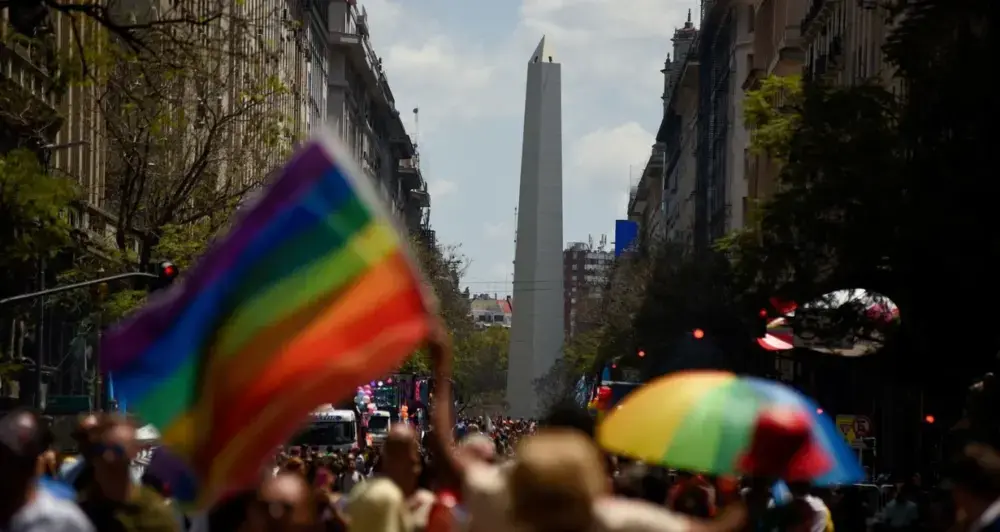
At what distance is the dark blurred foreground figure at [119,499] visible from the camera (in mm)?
8250

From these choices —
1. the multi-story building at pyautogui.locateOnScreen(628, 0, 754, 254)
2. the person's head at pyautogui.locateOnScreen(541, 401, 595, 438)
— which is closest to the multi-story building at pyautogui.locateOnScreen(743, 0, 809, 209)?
the multi-story building at pyautogui.locateOnScreen(628, 0, 754, 254)

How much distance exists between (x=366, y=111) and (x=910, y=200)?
103 m

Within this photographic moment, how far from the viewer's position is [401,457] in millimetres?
9055

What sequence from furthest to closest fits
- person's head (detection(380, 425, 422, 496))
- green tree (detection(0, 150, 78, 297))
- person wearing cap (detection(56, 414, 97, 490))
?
green tree (detection(0, 150, 78, 297)), person wearing cap (detection(56, 414, 97, 490)), person's head (detection(380, 425, 422, 496))

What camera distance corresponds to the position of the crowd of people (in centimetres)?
521

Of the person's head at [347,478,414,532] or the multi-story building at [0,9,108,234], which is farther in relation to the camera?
the multi-story building at [0,9,108,234]

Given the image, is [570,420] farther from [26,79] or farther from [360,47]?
[360,47]

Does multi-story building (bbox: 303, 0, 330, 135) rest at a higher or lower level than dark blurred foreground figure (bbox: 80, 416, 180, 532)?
higher

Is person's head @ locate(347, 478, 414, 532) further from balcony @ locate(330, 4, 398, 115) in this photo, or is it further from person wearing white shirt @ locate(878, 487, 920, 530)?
balcony @ locate(330, 4, 398, 115)

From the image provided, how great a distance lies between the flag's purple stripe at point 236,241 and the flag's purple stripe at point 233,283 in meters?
0.02

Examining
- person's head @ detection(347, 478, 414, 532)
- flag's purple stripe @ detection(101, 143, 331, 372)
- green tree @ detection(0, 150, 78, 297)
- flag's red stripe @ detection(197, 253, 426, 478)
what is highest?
green tree @ detection(0, 150, 78, 297)

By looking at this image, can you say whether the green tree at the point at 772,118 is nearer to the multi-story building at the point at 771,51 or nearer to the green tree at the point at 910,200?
the green tree at the point at 910,200

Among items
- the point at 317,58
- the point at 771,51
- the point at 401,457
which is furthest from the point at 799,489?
the point at 317,58

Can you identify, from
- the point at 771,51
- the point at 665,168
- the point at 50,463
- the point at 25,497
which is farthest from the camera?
the point at 665,168
